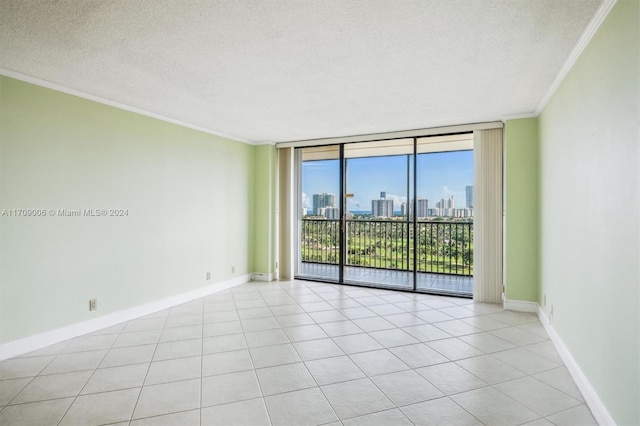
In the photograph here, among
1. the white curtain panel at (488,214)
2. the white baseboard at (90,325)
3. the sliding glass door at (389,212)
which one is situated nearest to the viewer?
the white baseboard at (90,325)

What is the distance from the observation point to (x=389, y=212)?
6.62m

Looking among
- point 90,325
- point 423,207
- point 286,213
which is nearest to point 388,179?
point 423,207

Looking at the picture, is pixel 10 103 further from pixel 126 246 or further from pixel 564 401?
pixel 564 401

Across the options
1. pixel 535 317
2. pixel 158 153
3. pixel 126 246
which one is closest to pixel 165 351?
pixel 126 246

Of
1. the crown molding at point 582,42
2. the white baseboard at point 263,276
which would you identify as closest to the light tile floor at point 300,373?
the white baseboard at point 263,276

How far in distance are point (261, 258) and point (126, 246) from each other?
8.13 feet

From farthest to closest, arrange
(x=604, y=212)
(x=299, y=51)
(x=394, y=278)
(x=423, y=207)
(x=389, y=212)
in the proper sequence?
(x=389, y=212) < (x=423, y=207) < (x=394, y=278) < (x=299, y=51) < (x=604, y=212)

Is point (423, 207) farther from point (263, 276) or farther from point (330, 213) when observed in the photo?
point (263, 276)

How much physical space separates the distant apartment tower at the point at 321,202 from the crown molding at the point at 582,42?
13.2 feet

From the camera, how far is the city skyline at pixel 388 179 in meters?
6.00

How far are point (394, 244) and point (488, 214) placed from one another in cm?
241

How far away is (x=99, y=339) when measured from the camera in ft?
10.6

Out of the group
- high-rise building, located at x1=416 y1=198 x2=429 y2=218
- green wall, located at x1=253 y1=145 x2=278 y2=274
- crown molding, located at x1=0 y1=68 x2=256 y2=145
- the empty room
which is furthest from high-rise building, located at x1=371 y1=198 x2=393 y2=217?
crown molding, located at x1=0 y1=68 x2=256 y2=145

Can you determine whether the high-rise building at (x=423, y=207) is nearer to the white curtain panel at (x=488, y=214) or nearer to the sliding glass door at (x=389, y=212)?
the sliding glass door at (x=389, y=212)
